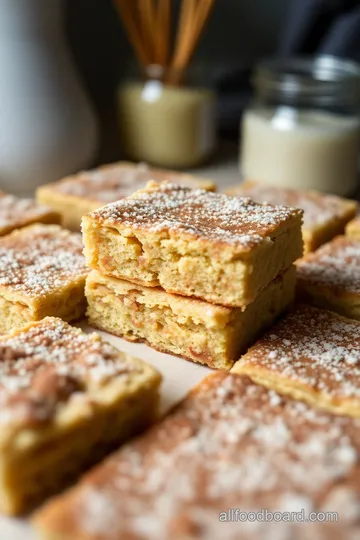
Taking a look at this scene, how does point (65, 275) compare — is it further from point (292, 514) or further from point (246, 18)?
point (246, 18)

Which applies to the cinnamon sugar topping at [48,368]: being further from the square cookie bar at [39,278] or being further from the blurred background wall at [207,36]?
the blurred background wall at [207,36]

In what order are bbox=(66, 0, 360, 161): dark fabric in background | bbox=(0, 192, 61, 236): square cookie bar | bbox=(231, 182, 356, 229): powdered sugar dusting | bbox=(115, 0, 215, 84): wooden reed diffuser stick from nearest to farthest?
bbox=(0, 192, 61, 236): square cookie bar, bbox=(231, 182, 356, 229): powdered sugar dusting, bbox=(115, 0, 215, 84): wooden reed diffuser stick, bbox=(66, 0, 360, 161): dark fabric in background

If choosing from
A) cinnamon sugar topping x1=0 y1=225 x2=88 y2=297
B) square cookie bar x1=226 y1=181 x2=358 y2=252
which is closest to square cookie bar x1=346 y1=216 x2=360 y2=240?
square cookie bar x1=226 y1=181 x2=358 y2=252

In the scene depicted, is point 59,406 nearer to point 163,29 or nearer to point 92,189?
point 92,189

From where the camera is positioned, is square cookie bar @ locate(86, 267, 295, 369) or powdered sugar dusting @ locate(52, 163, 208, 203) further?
powdered sugar dusting @ locate(52, 163, 208, 203)

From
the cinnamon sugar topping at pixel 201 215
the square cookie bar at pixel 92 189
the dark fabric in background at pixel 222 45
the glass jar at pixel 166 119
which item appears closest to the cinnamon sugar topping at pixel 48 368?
the cinnamon sugar topping at pixel 201 215

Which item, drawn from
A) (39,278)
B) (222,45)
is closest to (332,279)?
(39,278)

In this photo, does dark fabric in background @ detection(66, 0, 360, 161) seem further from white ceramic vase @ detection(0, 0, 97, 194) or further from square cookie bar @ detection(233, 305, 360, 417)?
square cookie bar @ detection(233, 305, 360, 417)
